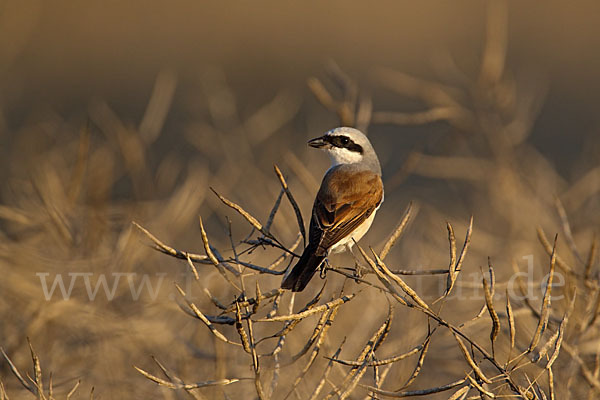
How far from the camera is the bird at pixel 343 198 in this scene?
3768mm

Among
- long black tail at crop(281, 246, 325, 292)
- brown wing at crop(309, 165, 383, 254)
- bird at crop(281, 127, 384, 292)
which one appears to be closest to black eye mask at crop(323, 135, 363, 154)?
bird at crop(281, 127, 384, 292)

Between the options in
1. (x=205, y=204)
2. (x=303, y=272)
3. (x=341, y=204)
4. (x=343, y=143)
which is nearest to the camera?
(x=303, y=272)

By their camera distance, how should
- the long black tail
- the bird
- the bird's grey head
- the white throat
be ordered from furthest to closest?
the white throat → the bird's grey head → the bird → the long black tail

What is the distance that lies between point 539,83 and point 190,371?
30.4ft

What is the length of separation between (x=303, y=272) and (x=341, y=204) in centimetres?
85

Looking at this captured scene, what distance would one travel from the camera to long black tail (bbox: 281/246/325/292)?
3.24m

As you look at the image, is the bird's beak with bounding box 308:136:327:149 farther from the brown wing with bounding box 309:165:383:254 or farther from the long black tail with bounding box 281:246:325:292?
the long black tail with bounding box 281:246:325:292

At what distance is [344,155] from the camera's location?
4547 mm

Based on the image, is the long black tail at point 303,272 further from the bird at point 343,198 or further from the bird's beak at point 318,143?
the bird's beak at point 318,143

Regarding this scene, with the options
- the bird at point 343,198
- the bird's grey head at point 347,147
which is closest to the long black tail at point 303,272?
the bird at point 343,198

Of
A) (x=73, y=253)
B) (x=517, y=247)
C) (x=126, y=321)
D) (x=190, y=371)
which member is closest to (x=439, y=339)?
(x=517, y=247)

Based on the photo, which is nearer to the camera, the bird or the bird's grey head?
the bird

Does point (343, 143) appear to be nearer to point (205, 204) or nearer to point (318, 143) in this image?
point (318, 143)

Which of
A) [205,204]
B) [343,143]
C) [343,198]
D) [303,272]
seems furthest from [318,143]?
[205,204]
